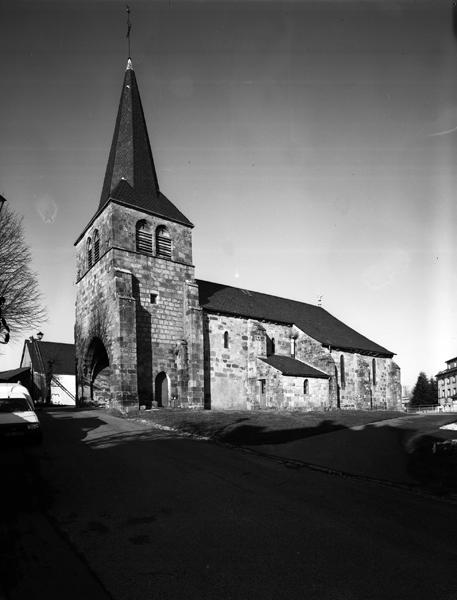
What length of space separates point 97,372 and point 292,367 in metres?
12.8

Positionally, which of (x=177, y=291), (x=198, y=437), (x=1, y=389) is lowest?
(x=198, y=437)

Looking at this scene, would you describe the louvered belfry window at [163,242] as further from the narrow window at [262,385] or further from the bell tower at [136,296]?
the narrow window at [262,385]

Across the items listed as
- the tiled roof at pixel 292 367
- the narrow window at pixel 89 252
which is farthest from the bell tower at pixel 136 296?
the tiled roof at pixel 292 367

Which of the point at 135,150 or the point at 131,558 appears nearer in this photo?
the point at 131,558

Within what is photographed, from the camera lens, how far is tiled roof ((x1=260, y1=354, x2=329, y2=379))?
29109 mm

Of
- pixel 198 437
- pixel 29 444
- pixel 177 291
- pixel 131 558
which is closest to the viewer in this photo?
pixel 131 558

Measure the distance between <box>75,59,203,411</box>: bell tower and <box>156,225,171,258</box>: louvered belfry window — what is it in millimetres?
Answer: 65

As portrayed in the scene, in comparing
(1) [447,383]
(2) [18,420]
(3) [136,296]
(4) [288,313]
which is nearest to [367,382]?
(4) [288,313]

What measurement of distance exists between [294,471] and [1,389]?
10905 mm

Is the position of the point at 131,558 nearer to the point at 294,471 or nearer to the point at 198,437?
the point at 294,471

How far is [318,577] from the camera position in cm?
449

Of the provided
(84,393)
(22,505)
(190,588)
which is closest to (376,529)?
(190,588)

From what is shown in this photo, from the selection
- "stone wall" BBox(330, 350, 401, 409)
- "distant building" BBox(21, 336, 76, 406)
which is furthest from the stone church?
"distant building" BBox(21, 336, 76, 406)

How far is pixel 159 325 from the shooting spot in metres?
26.5
